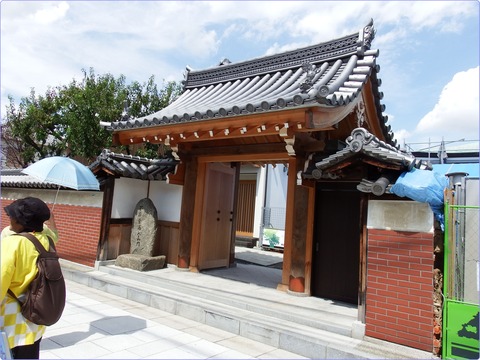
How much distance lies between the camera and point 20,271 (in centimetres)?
269

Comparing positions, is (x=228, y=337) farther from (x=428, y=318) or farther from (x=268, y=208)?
(x=268, y=208)

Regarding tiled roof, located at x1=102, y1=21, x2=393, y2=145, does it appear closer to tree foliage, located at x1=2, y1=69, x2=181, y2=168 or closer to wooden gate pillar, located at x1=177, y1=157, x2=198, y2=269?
wooden gate pillar, located at x1=177, y1=157, x2=198, y2=269

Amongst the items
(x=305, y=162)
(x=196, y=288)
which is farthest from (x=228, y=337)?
(x=305, y=162)

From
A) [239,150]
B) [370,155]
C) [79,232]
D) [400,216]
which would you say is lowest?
[79,232]

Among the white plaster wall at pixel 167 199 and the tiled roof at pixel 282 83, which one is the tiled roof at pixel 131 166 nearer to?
the white plaster wall at pixel 167 199

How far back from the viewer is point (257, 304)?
5.49 m

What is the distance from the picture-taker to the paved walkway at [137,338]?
4.12 m

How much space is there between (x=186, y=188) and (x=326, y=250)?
11.3 ft

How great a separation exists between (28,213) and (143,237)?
524cm

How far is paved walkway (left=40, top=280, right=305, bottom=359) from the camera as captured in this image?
412 centimetres

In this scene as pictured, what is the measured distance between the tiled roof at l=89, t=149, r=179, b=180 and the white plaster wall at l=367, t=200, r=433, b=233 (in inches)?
192

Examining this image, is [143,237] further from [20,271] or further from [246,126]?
[20,271]

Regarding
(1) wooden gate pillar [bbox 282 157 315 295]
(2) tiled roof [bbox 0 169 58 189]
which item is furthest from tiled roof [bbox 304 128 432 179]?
(2) tiled roof [bbox 0 169 58 189]

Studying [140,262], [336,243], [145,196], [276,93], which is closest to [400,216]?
[336,243]
